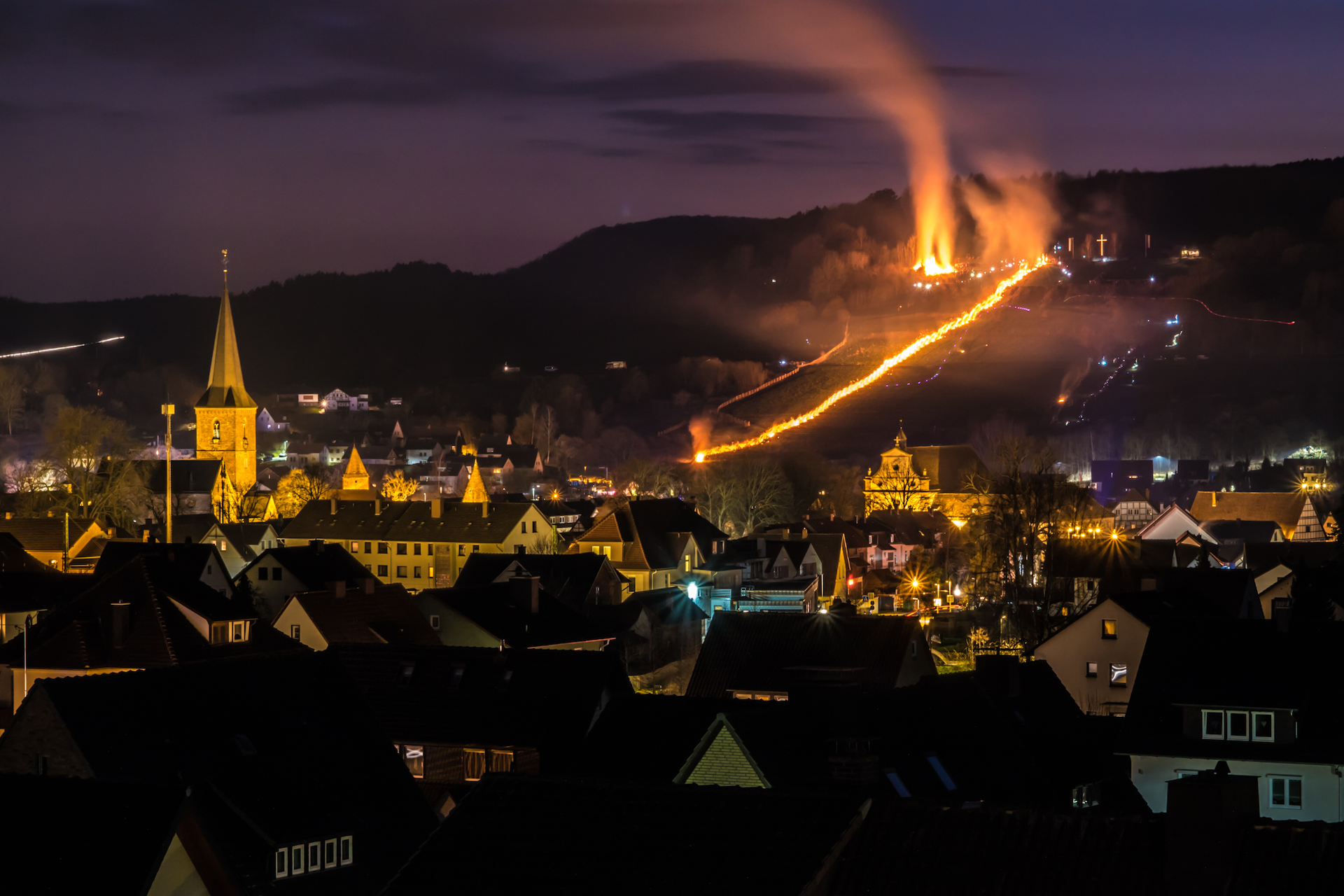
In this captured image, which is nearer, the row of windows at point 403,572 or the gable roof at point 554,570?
the gable roof at point 554,570

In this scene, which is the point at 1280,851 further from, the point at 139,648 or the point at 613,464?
the point at 613,464

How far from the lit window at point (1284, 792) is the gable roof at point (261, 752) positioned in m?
14.5

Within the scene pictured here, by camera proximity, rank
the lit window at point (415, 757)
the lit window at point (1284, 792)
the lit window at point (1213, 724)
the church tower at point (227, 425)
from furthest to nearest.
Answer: the church tower at point (227, 425), the lit window at point (415, 757), the lit window at point (1213, 724), the lit window at point (1284, 792)

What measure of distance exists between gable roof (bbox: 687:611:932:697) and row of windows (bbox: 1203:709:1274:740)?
778cm

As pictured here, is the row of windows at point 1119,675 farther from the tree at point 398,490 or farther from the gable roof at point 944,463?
the gable roof at point 944,463

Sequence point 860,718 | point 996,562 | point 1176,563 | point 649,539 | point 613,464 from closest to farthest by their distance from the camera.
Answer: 1. point 860,718
2. point 996,562
3. point 1176,563
4. point 649,539
5. point 613,464

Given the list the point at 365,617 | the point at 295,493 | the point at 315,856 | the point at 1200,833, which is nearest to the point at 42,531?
the point at 295,493

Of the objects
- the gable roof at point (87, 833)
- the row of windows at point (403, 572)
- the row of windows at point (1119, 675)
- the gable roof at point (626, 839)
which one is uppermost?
the gable roof at point (626, 839)

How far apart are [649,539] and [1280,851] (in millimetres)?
70158

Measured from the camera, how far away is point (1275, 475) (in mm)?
159000

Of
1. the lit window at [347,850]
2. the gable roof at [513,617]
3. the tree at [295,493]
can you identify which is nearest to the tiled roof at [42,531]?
the tree at [295,493]

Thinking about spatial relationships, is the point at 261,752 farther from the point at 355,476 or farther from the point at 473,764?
the point at 355,476

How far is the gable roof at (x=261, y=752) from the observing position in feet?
83.0

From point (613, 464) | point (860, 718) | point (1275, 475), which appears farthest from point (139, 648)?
point (613, 464)
